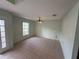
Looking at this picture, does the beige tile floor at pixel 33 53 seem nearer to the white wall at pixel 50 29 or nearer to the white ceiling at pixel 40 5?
the white ceiling at pixel 40 5

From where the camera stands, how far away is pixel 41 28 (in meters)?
7.38

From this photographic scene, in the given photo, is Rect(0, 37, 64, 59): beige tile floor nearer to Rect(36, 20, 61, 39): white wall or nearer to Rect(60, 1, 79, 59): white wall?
Rect(60, 1, 79, 59): white wall

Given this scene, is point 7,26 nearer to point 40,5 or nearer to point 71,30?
point 40,5

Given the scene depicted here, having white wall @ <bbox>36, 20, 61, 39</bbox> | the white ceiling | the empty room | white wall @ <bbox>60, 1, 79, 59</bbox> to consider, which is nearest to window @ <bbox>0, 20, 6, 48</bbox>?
the empty room

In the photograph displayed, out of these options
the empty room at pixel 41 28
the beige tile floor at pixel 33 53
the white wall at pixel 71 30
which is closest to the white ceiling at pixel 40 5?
the empty room at pixel 41 28

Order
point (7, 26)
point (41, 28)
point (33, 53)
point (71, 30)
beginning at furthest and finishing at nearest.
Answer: point (41, 28) < point (7, 26) < point (33, 53) < point (71, 30)

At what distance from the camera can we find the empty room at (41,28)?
175 cm

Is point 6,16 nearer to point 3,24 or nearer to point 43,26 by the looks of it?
point 3,24

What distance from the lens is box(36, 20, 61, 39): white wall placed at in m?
6.48

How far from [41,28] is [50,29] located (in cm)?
109

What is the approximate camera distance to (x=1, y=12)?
300 cm

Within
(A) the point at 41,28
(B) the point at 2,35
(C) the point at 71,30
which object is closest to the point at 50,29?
(A) the point at 41,28

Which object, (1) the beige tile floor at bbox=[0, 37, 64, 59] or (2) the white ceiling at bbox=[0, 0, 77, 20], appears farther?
(1) the beige tile floor at bbox=[0, 37, 64, 59]

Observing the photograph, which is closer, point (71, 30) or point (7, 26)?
point (71, 30)
